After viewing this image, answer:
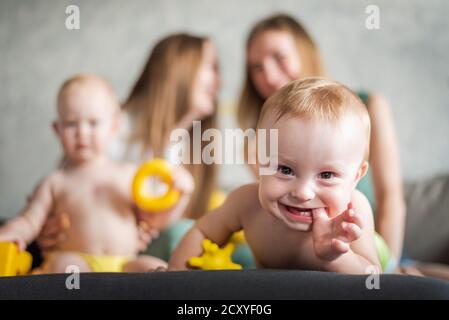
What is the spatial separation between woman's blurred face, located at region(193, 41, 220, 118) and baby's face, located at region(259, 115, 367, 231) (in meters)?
1.09

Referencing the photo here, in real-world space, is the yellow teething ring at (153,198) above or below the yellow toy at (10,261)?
above

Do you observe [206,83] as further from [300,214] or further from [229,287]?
[229,287]

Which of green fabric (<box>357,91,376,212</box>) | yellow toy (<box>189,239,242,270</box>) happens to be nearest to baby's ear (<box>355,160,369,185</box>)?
yellow toy (<box>189,239,242,270</box>)

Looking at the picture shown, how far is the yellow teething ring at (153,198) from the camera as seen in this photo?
5.10 ft

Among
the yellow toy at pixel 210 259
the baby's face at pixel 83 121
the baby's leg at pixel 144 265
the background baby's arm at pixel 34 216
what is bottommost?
the yellow toy at pixel 210 259

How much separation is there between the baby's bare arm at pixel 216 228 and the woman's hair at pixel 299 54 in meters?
0.83

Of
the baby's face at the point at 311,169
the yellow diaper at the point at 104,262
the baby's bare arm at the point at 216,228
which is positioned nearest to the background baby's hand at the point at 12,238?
the yellow diaper at the point at 104,262

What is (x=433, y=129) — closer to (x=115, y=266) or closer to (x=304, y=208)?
(x=115, y=266)

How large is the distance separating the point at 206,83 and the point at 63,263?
2.66ft

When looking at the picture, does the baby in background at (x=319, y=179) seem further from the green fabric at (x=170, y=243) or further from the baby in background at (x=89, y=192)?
the baby in background at (x=89, y=192)

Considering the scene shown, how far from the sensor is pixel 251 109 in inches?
78.7

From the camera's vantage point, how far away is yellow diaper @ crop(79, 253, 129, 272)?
1.48 meters

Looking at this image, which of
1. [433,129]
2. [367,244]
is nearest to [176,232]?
[367,244]

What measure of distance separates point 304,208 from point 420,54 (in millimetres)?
1833
